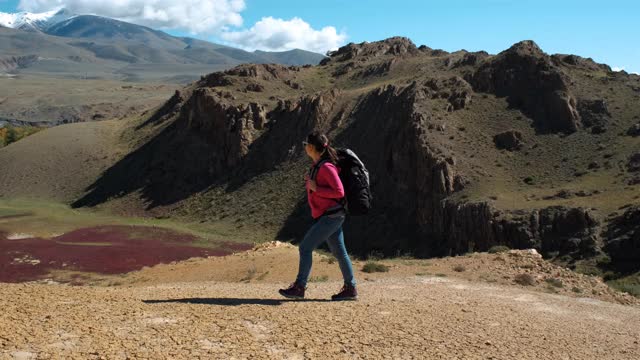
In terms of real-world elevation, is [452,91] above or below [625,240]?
above

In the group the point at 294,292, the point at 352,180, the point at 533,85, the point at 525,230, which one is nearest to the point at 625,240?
the point at 525,230

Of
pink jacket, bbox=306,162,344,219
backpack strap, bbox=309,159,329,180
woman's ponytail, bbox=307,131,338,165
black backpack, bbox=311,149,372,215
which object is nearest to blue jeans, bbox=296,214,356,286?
pink jacket, bbox=306,162,344,219

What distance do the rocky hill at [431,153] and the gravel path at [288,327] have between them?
23639 millimetres

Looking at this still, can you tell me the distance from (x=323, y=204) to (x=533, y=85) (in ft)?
160

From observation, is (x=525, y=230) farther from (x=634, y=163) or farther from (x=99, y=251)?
(x=99, y=251)

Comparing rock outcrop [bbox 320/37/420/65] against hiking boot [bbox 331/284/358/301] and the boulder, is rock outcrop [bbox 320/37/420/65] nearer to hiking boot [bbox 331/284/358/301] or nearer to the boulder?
the boulder

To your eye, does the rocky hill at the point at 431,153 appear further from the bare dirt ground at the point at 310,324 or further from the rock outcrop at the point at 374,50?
the bare dirt ground at the point at 310,324

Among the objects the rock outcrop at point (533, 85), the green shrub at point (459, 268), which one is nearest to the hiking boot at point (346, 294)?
the green shrub at point (459, 268)

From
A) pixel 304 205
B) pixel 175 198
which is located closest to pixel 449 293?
pixel 304 205

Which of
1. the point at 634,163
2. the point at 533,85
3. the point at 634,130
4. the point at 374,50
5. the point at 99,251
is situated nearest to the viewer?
the point at 99,251

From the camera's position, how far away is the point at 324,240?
33.2ft

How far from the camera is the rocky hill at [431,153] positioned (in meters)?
38.4

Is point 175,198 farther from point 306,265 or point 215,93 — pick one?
point 306,265

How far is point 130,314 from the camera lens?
Answer: 8.61 m
